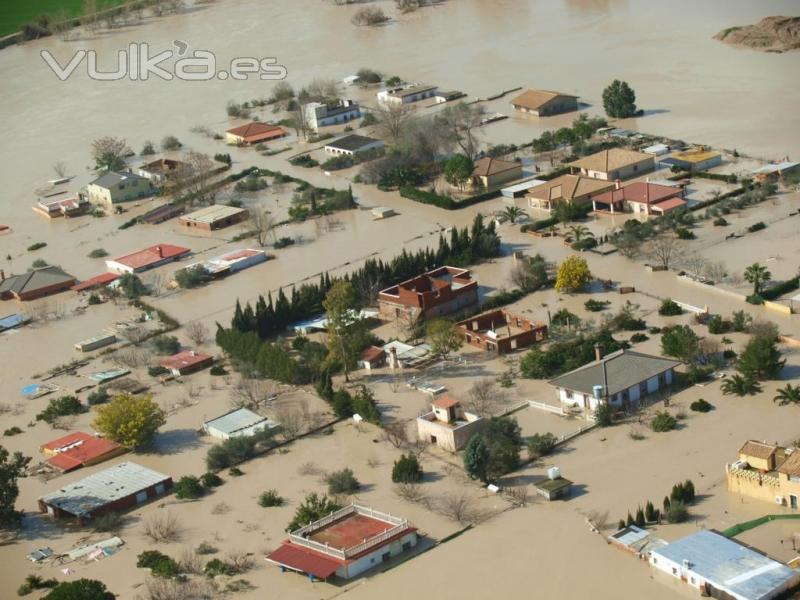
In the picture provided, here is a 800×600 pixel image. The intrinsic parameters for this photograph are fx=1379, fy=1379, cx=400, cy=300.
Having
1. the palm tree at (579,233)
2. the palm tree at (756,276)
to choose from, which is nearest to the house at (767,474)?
the palm tree at (756,276)

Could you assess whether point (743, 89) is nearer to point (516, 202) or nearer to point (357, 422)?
point (516, 202)

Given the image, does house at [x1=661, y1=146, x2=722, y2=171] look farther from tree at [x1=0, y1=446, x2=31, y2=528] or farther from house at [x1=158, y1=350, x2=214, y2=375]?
tree at [x1=0, y1=446, x2=31, y2=528]

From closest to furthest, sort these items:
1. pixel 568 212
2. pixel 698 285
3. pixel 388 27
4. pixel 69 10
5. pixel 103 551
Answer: pixel 103 551 → pixel 698 285 → pixel 568 212 → pixel 388 27 → pixel 69 10

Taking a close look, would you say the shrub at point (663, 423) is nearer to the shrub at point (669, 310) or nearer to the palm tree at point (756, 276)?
the shrub at point (669, 310)

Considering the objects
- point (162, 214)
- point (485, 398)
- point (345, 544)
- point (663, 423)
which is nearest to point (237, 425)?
point (485, 398)

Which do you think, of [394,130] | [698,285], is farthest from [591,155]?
[698,285]

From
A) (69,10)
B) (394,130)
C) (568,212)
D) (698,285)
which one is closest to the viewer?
(698,285)
